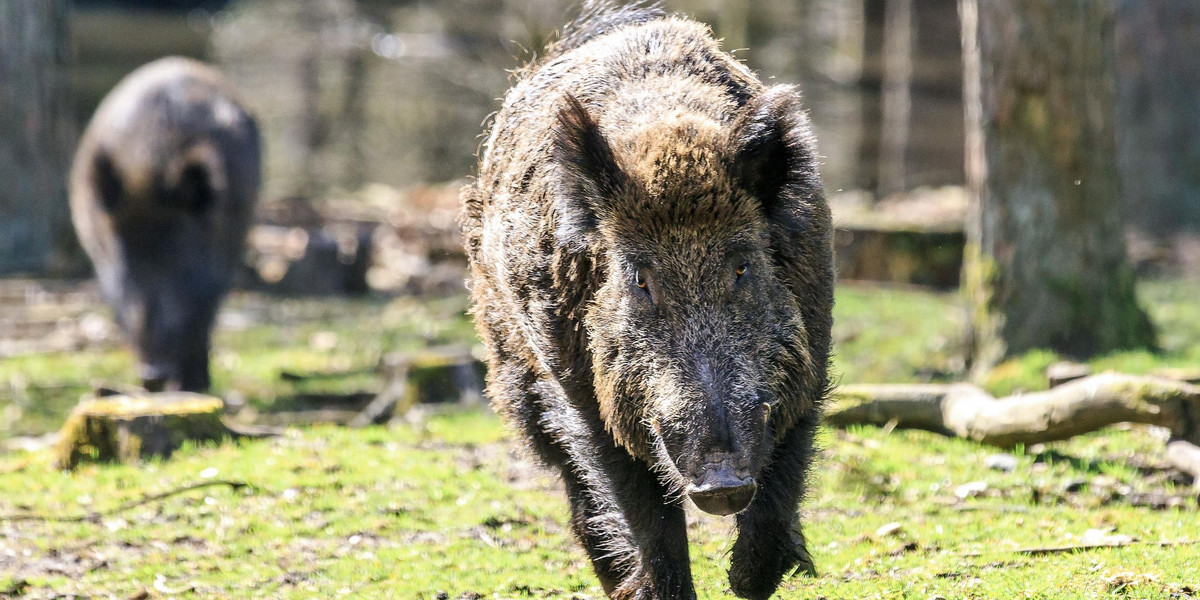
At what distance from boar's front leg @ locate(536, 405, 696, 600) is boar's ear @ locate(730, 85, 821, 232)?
1.01 m

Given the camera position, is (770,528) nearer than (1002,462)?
Yes

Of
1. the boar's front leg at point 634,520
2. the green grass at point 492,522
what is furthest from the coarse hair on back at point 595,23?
the boar's front leg at point 634,520

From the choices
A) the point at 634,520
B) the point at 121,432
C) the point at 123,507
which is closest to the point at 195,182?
the point at 121,432

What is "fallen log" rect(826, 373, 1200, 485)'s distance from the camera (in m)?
6.33

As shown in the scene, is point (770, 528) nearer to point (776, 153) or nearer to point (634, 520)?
point (634, 520)

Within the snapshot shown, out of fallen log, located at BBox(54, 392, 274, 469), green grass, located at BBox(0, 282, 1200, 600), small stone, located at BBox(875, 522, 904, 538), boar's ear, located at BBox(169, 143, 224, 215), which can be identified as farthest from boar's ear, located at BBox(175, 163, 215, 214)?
small stone, located at BBox(875, 522, 904, 538)

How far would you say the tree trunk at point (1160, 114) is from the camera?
1574 cm

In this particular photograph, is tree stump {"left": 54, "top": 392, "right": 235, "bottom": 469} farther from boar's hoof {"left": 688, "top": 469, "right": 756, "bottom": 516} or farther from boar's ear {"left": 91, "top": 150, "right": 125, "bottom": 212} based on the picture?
boar's hoof {"left": 688, "top": 469, "right": 756, "bottom": 516}

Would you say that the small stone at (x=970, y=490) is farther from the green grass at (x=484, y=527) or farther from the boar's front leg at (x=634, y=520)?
the boar's front leg at (x=634, y=520)

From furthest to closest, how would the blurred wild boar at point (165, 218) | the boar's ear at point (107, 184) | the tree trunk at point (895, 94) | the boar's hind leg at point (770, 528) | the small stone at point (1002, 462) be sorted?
the tree trunk at point (895, 94) < the boar's ear at point (107, 184) < the blurred wild boar at point (165, 218) < the small stone at point (1002, 462) < the boar's hind leg at point (770, 528)

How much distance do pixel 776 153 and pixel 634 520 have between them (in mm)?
1400

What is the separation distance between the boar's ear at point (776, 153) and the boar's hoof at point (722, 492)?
40.4 inches

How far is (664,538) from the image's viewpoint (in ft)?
15.0

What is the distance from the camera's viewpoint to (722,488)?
3.65 metres
